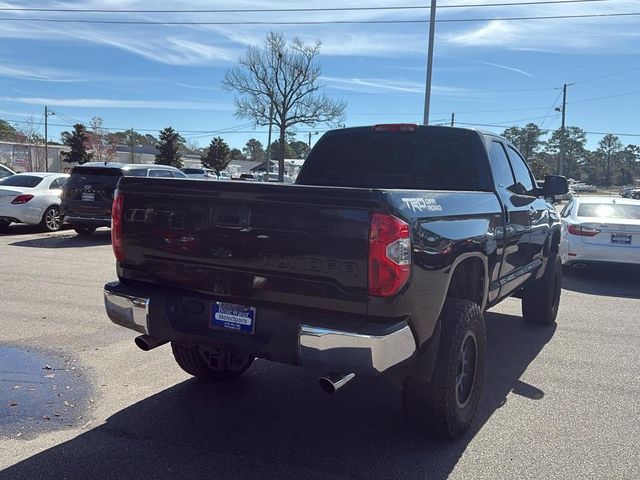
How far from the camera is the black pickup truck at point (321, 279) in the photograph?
3.09m

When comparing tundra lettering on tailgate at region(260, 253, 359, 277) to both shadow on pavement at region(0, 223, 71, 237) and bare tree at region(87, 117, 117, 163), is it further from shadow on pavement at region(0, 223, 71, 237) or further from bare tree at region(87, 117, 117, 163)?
bare tree at region(87, 117, 117, 163)

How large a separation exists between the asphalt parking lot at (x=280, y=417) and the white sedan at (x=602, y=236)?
355cm

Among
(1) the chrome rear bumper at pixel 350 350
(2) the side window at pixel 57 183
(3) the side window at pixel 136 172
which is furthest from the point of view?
(2) the side window at pixel 57 183

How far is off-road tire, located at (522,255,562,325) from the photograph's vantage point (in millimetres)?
6707

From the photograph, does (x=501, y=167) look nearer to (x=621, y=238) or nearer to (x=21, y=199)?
(x=621, y=238)

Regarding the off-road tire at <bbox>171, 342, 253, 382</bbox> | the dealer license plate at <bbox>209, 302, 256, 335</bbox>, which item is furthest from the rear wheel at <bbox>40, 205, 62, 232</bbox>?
the dealer license plate at <bbox>209, 302, 256, 335</bbox>

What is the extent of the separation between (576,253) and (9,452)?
9081mm

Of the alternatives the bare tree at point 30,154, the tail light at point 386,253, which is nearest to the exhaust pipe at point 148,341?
the tail light at point 386,253

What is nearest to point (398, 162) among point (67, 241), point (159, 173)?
point (67, 241)

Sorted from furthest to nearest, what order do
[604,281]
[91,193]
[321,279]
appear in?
1. [91,193]
2. [604,281]
3. [321,279]

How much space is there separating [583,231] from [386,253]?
805cm

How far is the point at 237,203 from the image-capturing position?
3443 millimetres

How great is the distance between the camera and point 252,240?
338 centimetres

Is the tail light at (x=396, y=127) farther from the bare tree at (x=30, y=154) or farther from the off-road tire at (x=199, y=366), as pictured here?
the bare tree at (x=30, y=154)
